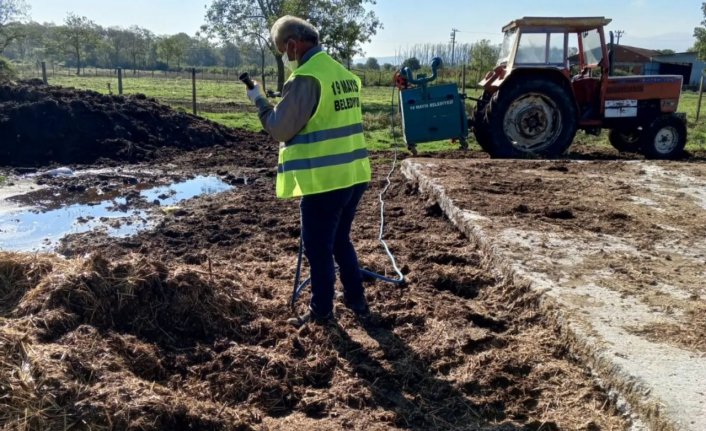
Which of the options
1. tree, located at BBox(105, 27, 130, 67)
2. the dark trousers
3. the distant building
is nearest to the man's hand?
the dark trousers

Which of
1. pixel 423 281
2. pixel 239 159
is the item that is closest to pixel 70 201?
pixel 239 159

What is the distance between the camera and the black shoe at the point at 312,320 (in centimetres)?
377

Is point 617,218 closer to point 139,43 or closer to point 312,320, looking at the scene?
point 312,320

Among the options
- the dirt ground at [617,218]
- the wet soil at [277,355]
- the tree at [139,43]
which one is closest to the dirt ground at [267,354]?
the wet soil at [277,355]

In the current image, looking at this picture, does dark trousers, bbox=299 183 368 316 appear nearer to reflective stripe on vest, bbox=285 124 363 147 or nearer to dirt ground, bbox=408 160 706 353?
reflective stripe on vest, bbox=285 124 363 147

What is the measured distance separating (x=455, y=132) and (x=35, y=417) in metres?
8.74

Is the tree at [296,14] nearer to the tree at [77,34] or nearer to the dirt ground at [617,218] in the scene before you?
the dirt ground at [617,218]

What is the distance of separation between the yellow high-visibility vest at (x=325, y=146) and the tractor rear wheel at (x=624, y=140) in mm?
9761

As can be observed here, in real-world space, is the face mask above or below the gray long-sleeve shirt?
above

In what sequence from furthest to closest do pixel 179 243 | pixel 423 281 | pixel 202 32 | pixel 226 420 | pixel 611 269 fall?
pixel 202 32, pixel 179 243, pixel 423 281, pixel 611 269, pixel 226 420

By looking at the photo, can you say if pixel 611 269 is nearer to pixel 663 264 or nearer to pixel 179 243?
pixel 663 264

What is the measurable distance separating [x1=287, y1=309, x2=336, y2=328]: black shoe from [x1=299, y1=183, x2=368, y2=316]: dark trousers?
0.03m

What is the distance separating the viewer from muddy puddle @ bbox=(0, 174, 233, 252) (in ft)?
20.2

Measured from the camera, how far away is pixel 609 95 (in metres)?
10.7
